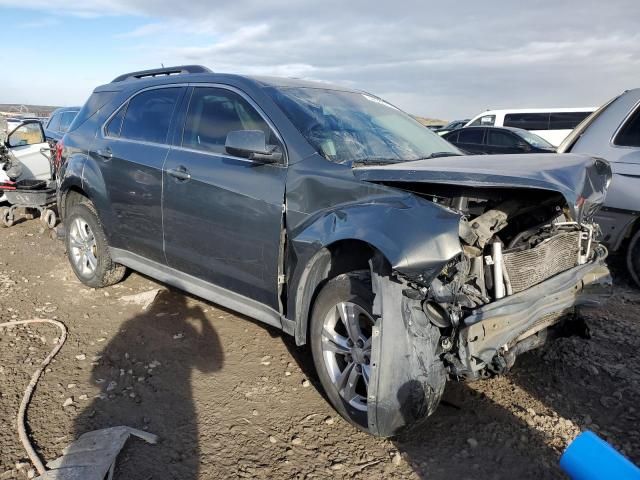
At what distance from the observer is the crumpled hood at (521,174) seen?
2.46 meters

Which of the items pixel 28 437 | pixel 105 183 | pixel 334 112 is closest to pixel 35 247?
pixel 105 183

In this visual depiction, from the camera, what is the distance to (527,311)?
2666 millimetres

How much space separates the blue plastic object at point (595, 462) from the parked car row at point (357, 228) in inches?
44.0

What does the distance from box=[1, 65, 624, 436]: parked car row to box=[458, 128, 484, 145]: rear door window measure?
7603 millimetres

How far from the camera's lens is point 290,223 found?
3.11 m

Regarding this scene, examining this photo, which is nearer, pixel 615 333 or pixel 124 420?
pixel 124 420

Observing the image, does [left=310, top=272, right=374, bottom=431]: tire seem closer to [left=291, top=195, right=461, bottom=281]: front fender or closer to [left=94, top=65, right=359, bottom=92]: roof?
[left=291, top=195, right=461, bottom=281]: front fender

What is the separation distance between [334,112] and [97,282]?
9.82ft

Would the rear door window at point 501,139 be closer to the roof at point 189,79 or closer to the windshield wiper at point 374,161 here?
the roof at point 189,79

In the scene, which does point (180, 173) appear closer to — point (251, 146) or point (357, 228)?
point (251, 146)

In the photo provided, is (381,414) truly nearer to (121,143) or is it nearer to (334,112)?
(334,112)

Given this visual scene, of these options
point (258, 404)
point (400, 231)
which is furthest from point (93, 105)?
point (400, 231)

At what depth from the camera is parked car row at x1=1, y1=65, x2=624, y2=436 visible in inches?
99.4

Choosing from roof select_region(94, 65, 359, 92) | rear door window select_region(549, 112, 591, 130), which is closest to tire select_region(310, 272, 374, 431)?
roof select_region(94, 65, 359, 92)
